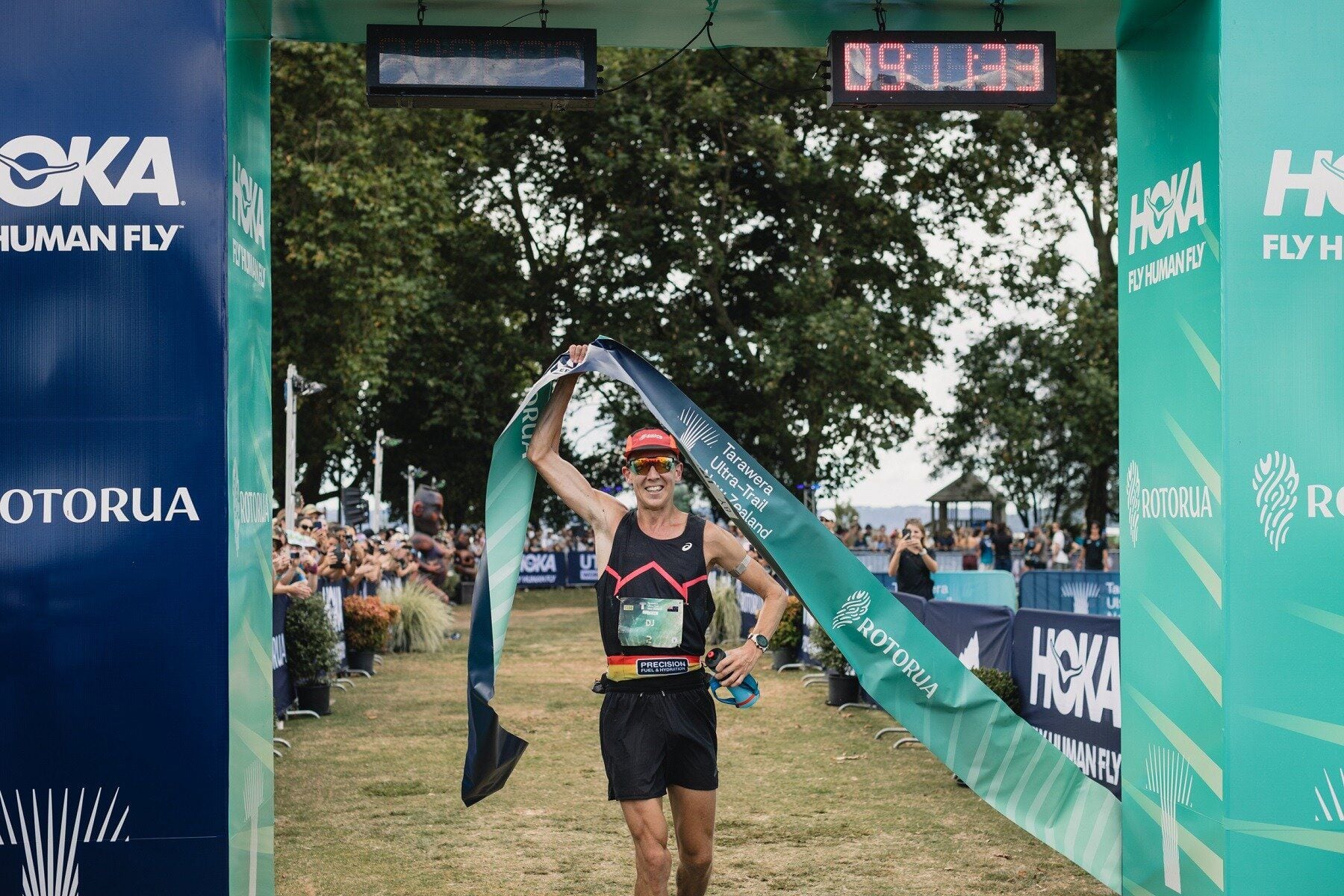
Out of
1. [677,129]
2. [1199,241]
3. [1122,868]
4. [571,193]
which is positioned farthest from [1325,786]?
[571,193]

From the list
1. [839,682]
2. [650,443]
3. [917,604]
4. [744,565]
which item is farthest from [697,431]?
[839,682]

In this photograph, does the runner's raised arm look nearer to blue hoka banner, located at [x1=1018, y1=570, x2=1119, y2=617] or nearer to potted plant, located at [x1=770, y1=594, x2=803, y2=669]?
potted plant, located at [x1=770, y1=594, x2=803, y2=669]

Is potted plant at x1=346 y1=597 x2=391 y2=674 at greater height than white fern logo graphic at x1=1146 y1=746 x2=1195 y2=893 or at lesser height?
lesser

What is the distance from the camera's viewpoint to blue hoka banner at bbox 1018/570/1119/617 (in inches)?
792

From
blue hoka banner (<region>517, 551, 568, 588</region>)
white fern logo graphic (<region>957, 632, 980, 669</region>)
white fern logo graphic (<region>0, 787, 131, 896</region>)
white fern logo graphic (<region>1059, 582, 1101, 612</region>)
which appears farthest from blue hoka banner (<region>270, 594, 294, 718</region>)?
blue hoka banner (<region>517, 551, 568, 588</region>)

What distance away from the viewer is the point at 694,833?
20.1 feet

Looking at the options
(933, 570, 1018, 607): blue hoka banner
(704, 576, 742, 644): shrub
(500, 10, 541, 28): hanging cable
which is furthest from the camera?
(704, 576, 742, 644): shrub

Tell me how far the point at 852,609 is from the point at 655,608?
1.14 metres

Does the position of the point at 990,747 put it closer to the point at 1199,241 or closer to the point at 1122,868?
the point at 1122,868

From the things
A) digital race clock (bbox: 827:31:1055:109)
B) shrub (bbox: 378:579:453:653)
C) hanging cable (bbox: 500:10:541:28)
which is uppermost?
hanging cable (bbox: 500:10:541:28)

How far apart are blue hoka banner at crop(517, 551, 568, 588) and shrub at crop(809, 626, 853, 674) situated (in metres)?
23.4

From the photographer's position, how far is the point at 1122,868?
702cm

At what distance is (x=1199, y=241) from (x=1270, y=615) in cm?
168

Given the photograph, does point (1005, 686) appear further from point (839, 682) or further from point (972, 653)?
point (839, 682)
